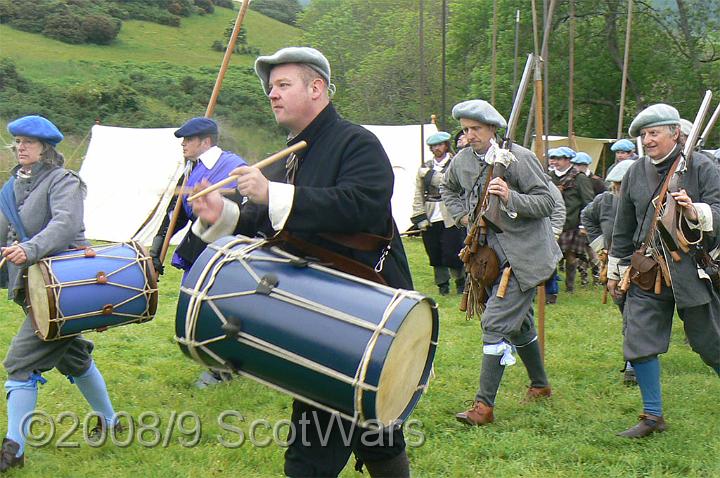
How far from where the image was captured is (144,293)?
491cm

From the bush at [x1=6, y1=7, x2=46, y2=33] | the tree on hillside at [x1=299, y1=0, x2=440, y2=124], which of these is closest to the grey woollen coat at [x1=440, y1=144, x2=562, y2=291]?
the tree on hillside at [x1=299, y1=0, x2=440, y2=124]

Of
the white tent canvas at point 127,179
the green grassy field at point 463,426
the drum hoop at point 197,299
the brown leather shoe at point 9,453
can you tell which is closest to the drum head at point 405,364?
the drum hoop at point 197,299

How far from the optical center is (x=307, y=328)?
2848 mm

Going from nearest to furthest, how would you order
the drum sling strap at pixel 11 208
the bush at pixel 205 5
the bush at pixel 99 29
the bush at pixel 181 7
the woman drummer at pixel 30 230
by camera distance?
the woman drummer at pixel 30 230
the drum sling strap at pixel 11 208
the bush at pixel 99 29
the bush at pixel 181 7
the bush at pixel 205 5

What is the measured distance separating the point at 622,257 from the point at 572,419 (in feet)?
3.44

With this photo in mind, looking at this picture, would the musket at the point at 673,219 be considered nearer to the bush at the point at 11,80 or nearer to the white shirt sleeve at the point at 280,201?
the white shirt sleeve at the point at 280,201

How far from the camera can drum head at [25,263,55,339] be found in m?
4.43

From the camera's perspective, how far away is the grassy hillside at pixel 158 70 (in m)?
31.4

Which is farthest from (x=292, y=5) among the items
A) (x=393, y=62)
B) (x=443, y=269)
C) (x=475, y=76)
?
(x=443, y=269)

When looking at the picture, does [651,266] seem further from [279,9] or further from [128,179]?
[279,9]

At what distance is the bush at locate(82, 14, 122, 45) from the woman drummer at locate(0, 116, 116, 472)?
141ft

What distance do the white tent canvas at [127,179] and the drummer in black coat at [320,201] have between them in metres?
11.7

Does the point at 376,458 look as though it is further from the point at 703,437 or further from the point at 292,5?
the point at 292,5

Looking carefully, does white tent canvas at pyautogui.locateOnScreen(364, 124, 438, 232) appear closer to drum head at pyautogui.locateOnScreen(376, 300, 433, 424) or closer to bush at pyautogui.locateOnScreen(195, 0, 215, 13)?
drum head at pyautogui.locateOnScreen(376, 300, 433, 424)
